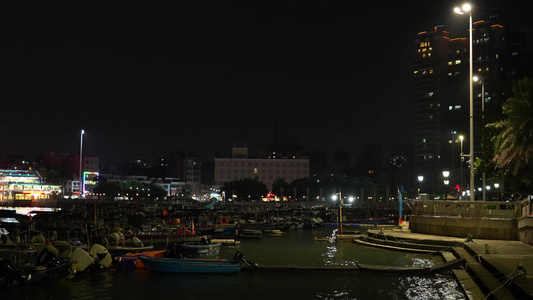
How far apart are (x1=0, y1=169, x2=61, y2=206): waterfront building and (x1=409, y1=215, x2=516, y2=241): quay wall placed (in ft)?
533

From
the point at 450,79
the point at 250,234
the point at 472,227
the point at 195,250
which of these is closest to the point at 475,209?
the point at 472,227

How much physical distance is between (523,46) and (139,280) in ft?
536

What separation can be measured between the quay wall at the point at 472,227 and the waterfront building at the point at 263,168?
15519 centimetres

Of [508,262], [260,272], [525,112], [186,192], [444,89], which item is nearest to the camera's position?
[508,262]

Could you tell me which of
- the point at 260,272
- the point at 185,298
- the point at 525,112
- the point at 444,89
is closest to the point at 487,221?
the point at 525,112

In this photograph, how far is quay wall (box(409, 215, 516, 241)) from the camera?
1216 inches

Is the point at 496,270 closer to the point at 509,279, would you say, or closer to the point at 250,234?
the point at 509,279

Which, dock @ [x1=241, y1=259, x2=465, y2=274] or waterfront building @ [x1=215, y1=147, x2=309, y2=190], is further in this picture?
waterfront building @ [x1=215, y1=147, x2=309, y2=190]

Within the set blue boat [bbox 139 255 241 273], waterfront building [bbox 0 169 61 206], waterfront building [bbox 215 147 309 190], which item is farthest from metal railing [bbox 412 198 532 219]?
waterfront building [bbox 0 169 61 206]

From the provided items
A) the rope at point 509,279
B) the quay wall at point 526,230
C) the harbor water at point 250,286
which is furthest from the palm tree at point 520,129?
the rope at point 509,279

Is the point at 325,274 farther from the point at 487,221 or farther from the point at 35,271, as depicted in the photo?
the point at 35,271

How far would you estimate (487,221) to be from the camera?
3173 centimetres

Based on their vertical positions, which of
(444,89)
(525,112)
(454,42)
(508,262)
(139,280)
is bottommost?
(139,280)

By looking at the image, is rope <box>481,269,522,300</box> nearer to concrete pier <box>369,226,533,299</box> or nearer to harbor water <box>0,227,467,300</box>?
concrete pier <box>369,226,533,299</box>
